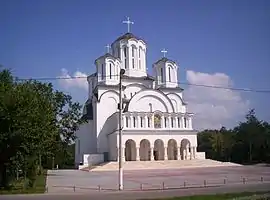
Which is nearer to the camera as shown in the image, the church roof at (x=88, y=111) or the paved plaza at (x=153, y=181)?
the paved plaza at (x=153, y=181)

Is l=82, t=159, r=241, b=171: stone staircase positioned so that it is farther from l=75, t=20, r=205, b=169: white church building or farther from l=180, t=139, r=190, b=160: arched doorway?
l=180, t=139, r=190, b=160: arched doorway

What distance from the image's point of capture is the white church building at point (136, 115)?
67.1 m

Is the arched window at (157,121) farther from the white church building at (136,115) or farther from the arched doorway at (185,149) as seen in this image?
the arched doorway at (185,149)

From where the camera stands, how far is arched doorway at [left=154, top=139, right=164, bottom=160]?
227 ft

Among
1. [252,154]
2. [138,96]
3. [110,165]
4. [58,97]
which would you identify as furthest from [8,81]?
[252,154]

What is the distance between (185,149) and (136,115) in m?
12.1

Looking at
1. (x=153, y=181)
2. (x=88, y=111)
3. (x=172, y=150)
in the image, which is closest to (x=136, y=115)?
(x=172, y=150)

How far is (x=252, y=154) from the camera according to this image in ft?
227

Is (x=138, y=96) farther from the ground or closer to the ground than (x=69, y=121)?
farther from the ground

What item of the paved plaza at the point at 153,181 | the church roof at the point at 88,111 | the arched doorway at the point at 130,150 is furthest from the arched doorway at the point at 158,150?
the paved plaza at the point at 153,181

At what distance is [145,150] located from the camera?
70812mm

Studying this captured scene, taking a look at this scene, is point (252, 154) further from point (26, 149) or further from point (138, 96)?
point (26, 149)

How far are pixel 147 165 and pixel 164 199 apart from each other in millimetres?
41347

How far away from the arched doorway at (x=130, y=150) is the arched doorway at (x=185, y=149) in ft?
31.5
